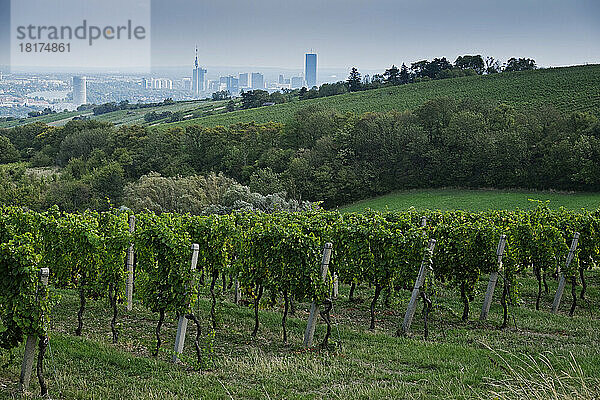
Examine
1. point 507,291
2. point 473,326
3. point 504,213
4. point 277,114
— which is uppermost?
point 277,114

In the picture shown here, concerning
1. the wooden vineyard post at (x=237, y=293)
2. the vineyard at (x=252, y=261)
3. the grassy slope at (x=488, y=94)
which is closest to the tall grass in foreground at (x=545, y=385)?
the vineyard at (x=252, y=261)

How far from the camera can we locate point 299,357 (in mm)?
7492

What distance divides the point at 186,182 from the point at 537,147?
1153 inches

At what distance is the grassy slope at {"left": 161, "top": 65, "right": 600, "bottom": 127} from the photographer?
56.7 meters

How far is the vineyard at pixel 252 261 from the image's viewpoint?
7391 mm

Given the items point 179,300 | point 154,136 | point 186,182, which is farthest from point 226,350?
point 154,136

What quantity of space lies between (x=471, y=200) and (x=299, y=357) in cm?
3601

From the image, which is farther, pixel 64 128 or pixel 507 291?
pixel 64 128

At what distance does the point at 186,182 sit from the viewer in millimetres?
40344

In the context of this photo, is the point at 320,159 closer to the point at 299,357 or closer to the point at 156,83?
the point at 299,357

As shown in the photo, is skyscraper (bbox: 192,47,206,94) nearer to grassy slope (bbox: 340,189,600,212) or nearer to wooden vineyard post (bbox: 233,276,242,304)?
grassy slope (bbox: 340,189,600,212)

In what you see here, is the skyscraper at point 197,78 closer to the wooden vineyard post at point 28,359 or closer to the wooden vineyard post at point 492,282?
the wooden vineyard post at point 492,282

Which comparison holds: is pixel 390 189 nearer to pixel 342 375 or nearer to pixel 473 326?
pixel 473 326

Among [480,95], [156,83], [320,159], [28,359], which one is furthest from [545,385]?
[156,83]
